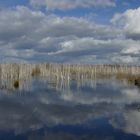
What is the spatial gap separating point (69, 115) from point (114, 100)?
6735mm

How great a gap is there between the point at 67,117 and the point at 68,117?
49 millimetres

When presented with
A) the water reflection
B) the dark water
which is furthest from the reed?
the dark water

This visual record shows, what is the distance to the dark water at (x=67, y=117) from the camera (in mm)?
13328

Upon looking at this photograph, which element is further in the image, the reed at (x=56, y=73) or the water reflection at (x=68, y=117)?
the reed at (x=56, y=73)

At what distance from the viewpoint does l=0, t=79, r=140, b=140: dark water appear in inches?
525

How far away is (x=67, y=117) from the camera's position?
17.0m

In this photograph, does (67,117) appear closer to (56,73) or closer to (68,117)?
(68,117)

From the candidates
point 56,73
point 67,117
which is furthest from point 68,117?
point 56,73

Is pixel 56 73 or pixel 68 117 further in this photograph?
pixel 56 73

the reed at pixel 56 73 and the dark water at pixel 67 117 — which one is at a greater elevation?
the reed at pixel 56 73

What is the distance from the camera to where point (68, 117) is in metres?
17.0

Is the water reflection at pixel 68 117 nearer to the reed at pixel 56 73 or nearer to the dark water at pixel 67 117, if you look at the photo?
the dark water at pixel 67 117

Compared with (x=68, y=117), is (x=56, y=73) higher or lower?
higher

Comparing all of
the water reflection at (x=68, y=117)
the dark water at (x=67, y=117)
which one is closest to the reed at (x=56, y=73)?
the water reflection at (x=68, y=117)
